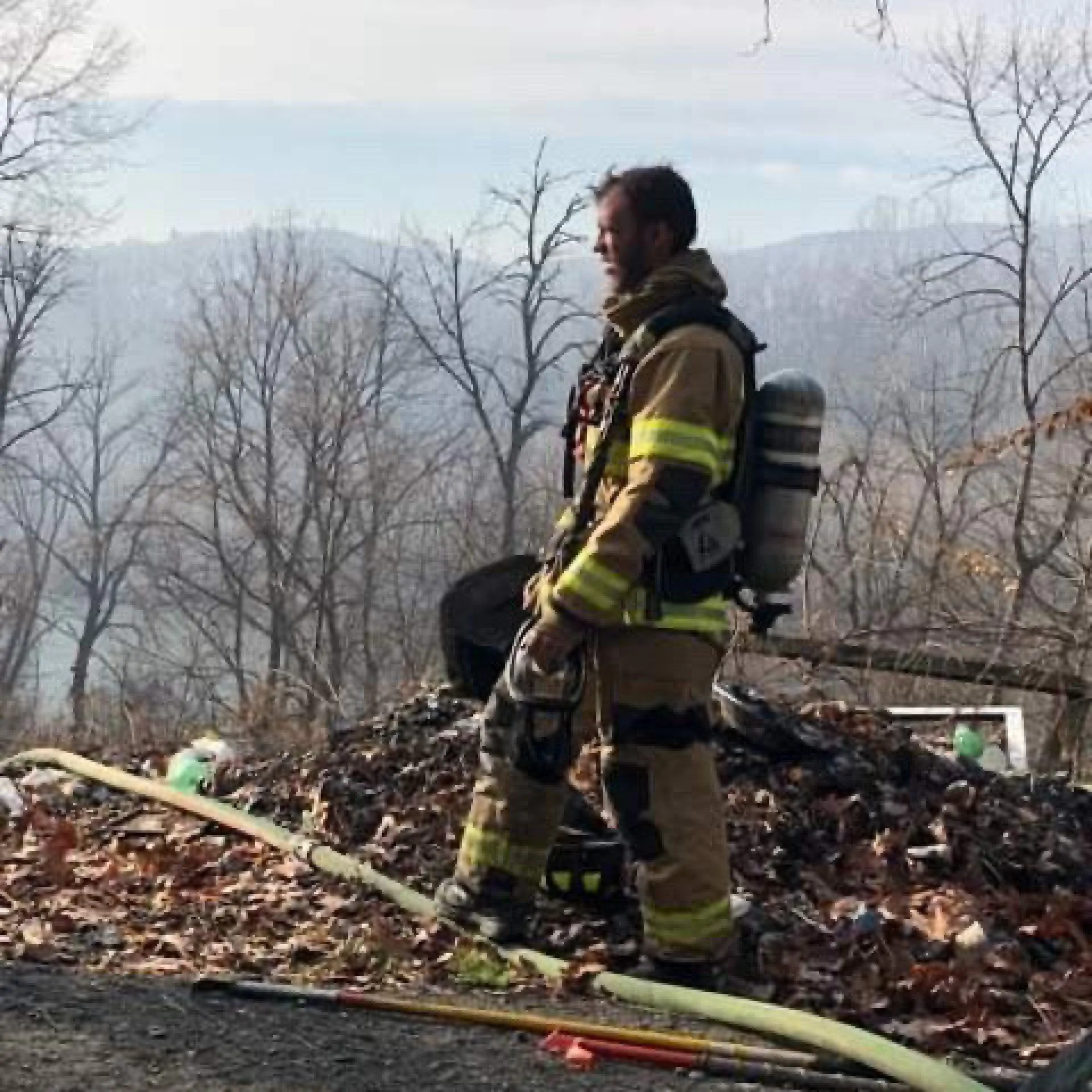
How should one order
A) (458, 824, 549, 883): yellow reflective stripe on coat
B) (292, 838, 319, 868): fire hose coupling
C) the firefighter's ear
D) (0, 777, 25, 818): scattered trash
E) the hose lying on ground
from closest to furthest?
the hose lying on ground → the firefighter's ear → (458, 824, 549, 883): yellow reflective stripe on coat → (292, 838, 319, 868): fire hose coupling → (0, 777, 25, 818): scattered trash

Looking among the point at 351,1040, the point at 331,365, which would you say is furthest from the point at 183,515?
the point at 351,1040

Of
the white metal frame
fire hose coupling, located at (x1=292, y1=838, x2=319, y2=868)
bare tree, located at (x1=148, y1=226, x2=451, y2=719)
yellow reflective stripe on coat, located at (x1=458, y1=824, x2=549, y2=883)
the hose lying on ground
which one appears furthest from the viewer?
bare tree, located at (x1=148, y1=226, x2=451, y2=719)

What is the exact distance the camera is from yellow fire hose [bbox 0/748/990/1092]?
3602 millimetres

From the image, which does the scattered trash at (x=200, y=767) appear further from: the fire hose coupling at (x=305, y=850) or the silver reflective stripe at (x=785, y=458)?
the silver reflective stripe at (x=785, y=458)

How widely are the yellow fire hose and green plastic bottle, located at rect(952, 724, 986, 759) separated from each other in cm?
343

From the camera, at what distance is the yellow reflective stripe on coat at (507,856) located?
15.7ft

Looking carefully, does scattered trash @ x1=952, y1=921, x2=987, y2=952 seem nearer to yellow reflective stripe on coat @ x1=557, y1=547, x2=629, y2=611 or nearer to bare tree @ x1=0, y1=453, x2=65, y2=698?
yellow reflective stripe on coat @ x1=557, y1=547, x2=629, y2=611

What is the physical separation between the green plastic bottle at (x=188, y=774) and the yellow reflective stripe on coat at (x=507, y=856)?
8.29 feet

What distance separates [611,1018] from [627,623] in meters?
1.08

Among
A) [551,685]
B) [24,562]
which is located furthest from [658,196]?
[24,562]

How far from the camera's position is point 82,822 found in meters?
6.79

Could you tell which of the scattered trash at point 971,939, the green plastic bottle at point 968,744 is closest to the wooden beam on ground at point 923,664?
the green plastic bottle at point 968,744

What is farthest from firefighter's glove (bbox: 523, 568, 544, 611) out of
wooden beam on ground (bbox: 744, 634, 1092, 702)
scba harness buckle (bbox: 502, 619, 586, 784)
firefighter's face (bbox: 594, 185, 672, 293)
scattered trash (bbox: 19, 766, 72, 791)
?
wooden beam on ground (bbox: 744, 634, 1092, 702)

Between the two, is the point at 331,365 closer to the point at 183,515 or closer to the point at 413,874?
the point at 183,515
